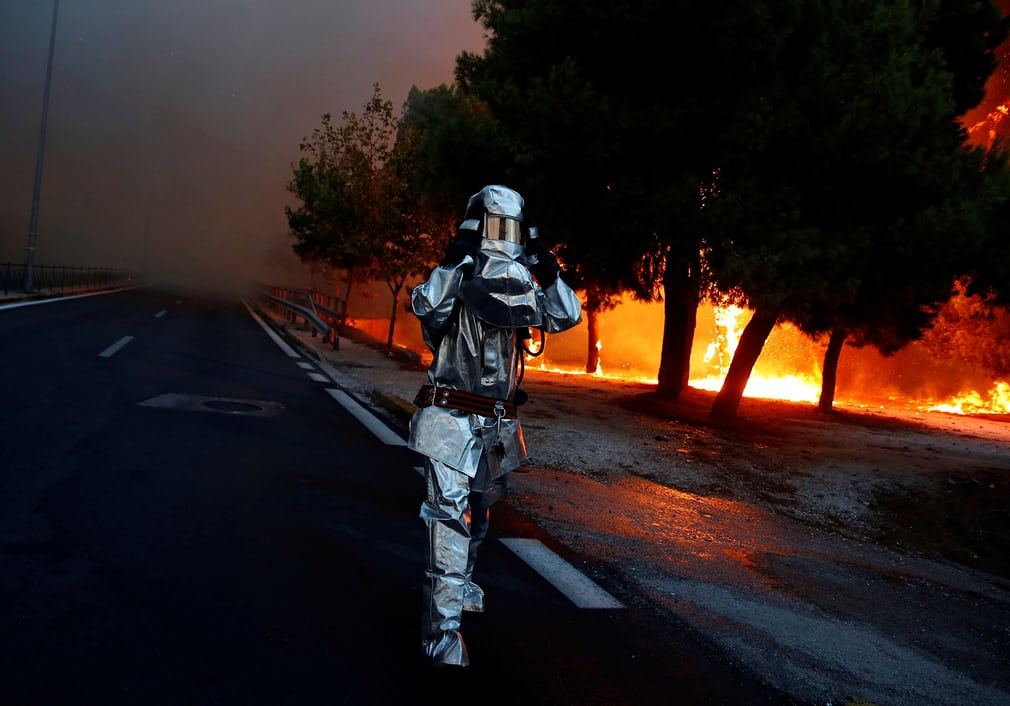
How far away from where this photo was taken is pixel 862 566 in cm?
504

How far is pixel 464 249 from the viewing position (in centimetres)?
299

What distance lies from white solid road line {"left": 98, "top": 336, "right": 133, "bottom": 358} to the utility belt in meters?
9.79

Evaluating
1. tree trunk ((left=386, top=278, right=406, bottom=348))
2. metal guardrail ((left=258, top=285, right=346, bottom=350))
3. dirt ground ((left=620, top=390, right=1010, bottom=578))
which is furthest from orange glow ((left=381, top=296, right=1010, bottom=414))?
dirt ground ((left=620, top=390, right=1010, bottom=578))

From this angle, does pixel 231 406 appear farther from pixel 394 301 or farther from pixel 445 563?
pixel 394 301

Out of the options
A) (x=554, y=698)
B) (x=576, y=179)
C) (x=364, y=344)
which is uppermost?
(x=576, y=179)

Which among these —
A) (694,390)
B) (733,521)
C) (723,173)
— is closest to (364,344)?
(694,390)

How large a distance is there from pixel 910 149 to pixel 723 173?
2.30 m

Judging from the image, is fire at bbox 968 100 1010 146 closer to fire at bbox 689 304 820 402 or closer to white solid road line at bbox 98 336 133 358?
fire at bbox 689 304 820 402

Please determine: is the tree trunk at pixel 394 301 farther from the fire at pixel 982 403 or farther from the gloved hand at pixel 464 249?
the fire at pixel 982 403

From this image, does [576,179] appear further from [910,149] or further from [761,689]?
[761,689]

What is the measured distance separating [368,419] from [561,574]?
4927 millimetres

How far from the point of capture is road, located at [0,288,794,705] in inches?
104

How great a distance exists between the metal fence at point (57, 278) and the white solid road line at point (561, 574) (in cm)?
2199

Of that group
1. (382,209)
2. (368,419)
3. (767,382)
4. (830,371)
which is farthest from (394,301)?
(767,382)
